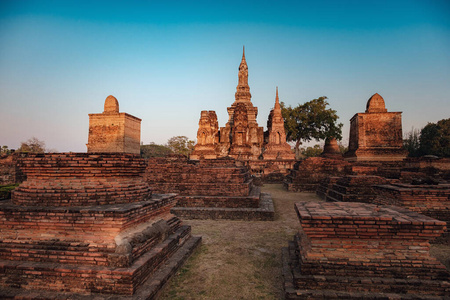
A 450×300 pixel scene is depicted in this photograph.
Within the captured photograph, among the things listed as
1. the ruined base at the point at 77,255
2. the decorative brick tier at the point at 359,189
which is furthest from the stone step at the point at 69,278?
the decorative brick tier at the point at 359,189

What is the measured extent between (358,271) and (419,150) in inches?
1388

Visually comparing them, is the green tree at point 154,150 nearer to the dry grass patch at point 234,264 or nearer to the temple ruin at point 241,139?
the temple ruin at point 241,139

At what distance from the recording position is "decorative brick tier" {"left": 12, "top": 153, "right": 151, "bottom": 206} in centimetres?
335

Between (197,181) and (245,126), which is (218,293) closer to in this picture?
(197,181)

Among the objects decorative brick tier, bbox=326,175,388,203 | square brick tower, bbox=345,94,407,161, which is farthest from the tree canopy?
decorative brick tier, bbox=326,175,388,203

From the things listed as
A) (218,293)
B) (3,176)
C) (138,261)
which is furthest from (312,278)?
(3,176)

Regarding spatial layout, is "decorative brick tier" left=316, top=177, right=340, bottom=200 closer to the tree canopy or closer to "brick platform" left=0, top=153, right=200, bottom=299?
"brick platform" left=0, top=153, right=200, bottom=299

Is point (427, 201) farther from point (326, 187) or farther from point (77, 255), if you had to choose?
point (77, 255)

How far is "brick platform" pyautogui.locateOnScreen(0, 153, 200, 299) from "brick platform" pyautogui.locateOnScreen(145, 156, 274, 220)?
3200 mm

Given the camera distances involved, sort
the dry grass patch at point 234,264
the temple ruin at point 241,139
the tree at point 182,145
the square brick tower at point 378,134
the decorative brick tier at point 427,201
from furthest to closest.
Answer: the tree at point 182,145, the temple ruin at point 241,139, the square brick tower at point 378,134, the decorative brick tier at point 427,201, the dry grass patch at point 234,264

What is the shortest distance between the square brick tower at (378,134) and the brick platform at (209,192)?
11.4 m

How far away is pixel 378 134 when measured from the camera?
16688mm

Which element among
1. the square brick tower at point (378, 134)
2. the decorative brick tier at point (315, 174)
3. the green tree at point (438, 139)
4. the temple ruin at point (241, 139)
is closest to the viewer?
the decorative brick tier at point (315, 174)

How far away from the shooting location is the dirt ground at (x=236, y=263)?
10.3 feet
